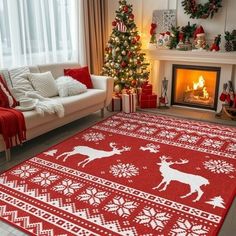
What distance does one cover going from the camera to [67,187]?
252 centimetres

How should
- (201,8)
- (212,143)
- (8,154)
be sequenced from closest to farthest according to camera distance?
(8,154), (212,143), (201,8)

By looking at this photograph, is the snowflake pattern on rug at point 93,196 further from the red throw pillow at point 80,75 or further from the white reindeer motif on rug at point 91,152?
the red throw pillow at point 80,75

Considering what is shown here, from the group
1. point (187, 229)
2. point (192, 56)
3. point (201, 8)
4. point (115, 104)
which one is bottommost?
point (187, 229)

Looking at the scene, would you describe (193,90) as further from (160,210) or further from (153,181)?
(160,210)

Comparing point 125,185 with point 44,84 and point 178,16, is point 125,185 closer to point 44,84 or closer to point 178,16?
point 44,84

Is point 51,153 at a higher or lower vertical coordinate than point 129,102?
lower

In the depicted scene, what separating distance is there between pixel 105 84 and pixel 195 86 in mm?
1800

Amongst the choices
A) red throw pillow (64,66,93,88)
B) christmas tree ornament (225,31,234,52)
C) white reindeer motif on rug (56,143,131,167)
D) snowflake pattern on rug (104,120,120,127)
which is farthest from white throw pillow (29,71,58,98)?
christmas tree ornament (225,31,234,52)

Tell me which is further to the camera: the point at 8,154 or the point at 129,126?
the point at 129,126

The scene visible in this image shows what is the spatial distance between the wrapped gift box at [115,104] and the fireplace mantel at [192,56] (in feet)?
3.33

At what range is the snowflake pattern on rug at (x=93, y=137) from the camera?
→ 11.9 feet

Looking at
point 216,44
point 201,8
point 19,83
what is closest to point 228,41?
point 216,44

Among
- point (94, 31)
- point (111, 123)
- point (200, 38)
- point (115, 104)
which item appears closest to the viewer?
point (111, 123)

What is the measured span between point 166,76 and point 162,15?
110cm
